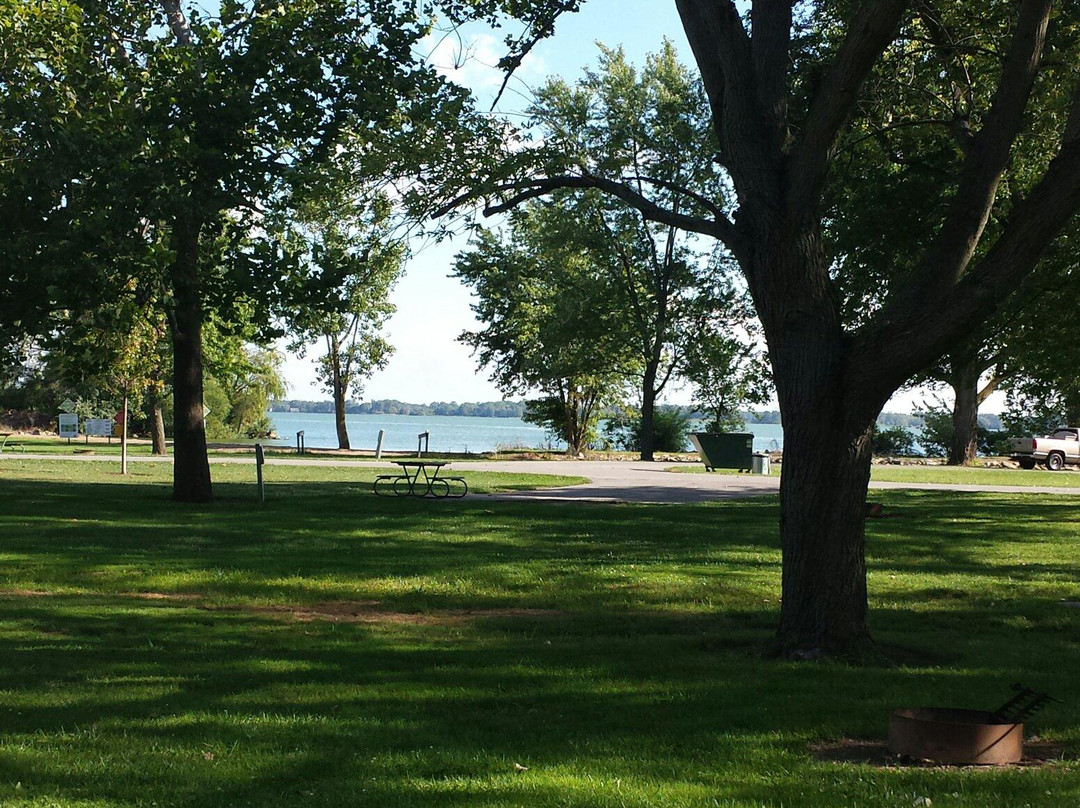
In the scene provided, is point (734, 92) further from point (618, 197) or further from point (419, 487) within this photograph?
point (419, 487)

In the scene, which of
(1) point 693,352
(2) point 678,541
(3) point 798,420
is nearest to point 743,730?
(3) point 798,420

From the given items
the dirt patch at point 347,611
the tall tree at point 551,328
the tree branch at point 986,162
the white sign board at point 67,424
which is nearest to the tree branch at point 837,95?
the tree branch at point 986,162

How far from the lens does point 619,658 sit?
863 centimetres

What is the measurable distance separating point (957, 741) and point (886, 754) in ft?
1.36

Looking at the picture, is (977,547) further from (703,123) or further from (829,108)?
(703,123)

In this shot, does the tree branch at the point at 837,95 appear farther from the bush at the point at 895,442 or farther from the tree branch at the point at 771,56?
the bush at the point at 895,442

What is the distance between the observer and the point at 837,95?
27.6ft

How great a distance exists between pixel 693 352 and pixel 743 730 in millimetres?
41451

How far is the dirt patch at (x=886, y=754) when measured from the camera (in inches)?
226

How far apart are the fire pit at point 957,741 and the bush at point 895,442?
4963 centimetres

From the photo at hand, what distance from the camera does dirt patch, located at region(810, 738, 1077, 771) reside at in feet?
18.8

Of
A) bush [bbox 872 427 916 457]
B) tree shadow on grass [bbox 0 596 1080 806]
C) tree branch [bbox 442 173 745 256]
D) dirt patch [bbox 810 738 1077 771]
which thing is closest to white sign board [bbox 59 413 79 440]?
bush [bbox 872 427 916 457]

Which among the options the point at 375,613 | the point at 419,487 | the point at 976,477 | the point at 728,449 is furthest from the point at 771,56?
the point at 976,477

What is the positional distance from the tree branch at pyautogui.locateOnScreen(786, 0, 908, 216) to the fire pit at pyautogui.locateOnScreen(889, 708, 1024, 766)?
4385 mm
